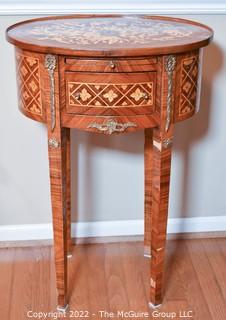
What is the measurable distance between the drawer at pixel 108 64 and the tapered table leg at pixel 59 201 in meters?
0.18

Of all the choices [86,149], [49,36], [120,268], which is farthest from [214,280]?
[49,36]

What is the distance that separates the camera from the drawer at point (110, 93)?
1.21 m

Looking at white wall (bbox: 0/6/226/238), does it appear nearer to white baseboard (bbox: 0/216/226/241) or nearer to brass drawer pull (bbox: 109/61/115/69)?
white baseboard (bbox: 0/216/226/241)

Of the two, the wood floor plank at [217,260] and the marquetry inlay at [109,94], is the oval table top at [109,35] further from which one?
the wood floor plank at [217,260]

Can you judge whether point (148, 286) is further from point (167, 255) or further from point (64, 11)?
point (64, 11)

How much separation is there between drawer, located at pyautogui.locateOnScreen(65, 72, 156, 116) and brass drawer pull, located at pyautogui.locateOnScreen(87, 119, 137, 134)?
2 centimetres

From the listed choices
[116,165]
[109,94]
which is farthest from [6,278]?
[109,94]

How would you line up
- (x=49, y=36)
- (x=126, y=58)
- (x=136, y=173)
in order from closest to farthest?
(x=126, y=58) < (x=49, y=36) < (x=136, y=173)

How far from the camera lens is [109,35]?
132 cm

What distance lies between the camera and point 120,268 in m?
1.74

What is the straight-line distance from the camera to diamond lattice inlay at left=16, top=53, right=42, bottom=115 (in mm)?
1259

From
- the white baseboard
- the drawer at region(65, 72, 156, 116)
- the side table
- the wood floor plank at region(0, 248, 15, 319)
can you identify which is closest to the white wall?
the white baseboard

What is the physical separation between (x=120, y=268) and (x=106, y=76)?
2.59 feet

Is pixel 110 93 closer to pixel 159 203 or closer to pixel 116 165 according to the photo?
pixel 159 203
